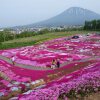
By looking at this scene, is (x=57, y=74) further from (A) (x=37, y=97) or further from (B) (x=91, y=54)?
(B) (x=91, y=54)

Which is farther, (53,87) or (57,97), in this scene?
(53,87)

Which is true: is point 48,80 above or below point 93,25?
above

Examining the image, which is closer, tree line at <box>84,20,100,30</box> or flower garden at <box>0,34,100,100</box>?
flower garden at <box>0,34,100,100</box>

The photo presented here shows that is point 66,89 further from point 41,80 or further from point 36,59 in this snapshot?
point 36,59

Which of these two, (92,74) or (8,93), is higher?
(92,74)

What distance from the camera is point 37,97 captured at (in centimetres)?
1739

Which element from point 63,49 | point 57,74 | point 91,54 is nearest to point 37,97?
point 57,74

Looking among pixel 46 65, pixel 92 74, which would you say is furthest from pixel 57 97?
pixel 46 65

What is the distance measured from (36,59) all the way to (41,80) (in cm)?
1413

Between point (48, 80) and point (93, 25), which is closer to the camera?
point (48, 80)

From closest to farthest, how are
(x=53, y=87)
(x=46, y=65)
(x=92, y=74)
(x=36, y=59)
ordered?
(x=53, y=87) < (x=92, y=74) < (x=46, y=65) < (x=36, y=59)

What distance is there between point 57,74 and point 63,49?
919 inches

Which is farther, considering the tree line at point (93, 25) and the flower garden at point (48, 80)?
the tree line at point (93, 25)

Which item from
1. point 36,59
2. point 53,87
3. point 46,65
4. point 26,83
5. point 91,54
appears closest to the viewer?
point 53,87
